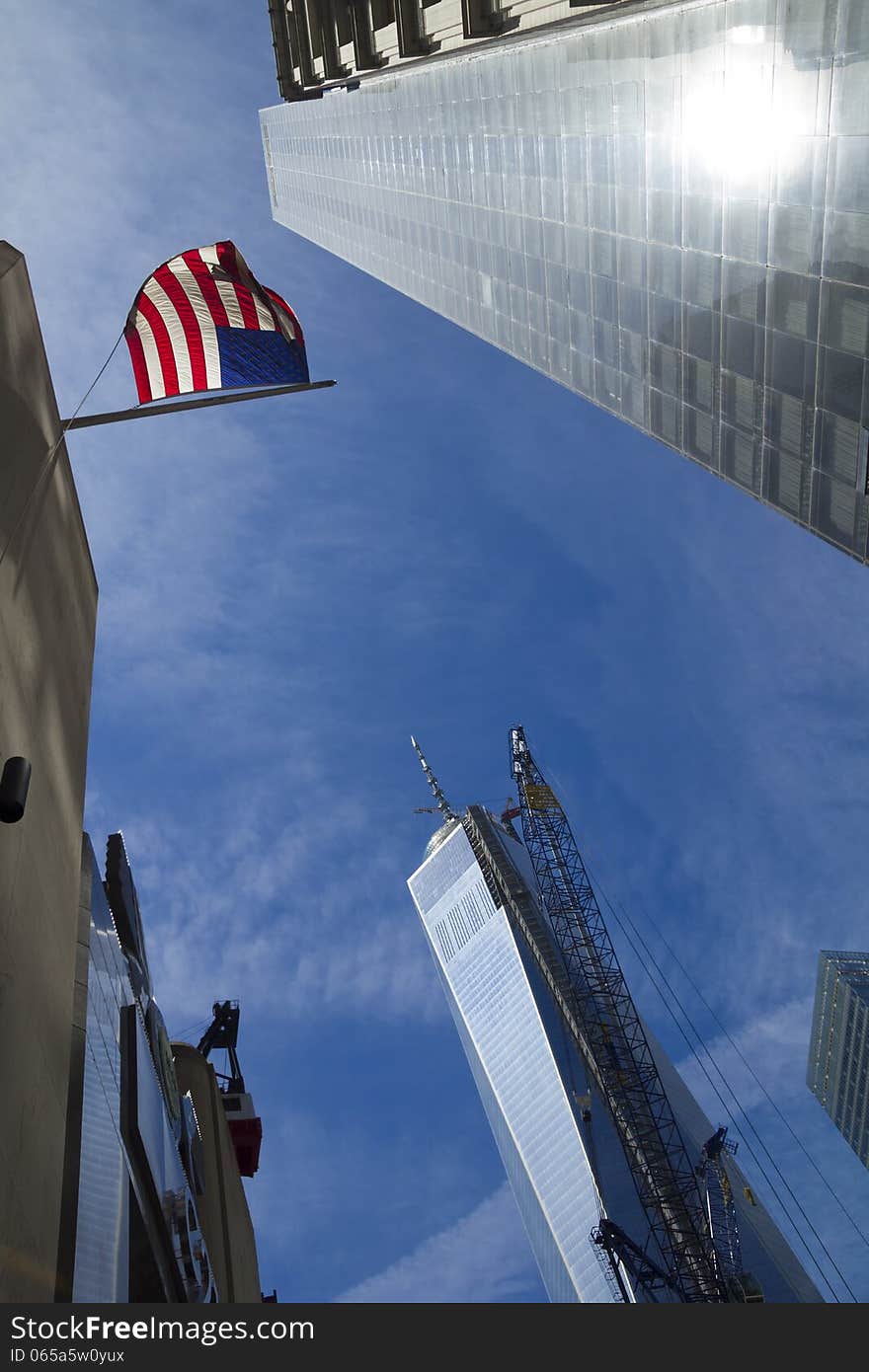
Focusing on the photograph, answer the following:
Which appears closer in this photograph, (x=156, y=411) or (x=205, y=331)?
(x=156, y=411)

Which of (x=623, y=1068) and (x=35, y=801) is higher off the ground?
(x=35, y=801)

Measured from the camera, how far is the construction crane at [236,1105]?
169 ft

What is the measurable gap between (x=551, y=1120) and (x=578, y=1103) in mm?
8996

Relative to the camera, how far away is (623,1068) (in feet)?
523

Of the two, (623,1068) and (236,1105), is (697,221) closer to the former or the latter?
(236,1105)

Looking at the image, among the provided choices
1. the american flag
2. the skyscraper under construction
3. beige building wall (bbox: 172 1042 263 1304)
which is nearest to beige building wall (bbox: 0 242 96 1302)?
the american flag

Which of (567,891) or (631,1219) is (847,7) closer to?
(567,891)

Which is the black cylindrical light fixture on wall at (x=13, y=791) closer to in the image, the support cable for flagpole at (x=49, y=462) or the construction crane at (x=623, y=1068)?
the support cable for flagpole at (x=49, y=462)

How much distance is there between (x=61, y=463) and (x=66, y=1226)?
12.9 metres

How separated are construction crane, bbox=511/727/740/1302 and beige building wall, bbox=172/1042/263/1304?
302 ft

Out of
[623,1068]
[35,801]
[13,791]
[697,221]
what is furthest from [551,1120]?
[13,791]

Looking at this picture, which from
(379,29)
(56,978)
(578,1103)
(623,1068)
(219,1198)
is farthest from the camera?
(578,1103)

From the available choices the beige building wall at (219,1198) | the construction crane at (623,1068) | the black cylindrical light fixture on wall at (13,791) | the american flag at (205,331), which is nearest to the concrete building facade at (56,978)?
the american flag at (205,331)

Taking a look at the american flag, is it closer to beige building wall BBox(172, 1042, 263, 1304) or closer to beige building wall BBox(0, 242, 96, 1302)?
beige building wall BBox(0, 242, 96, 1302)
